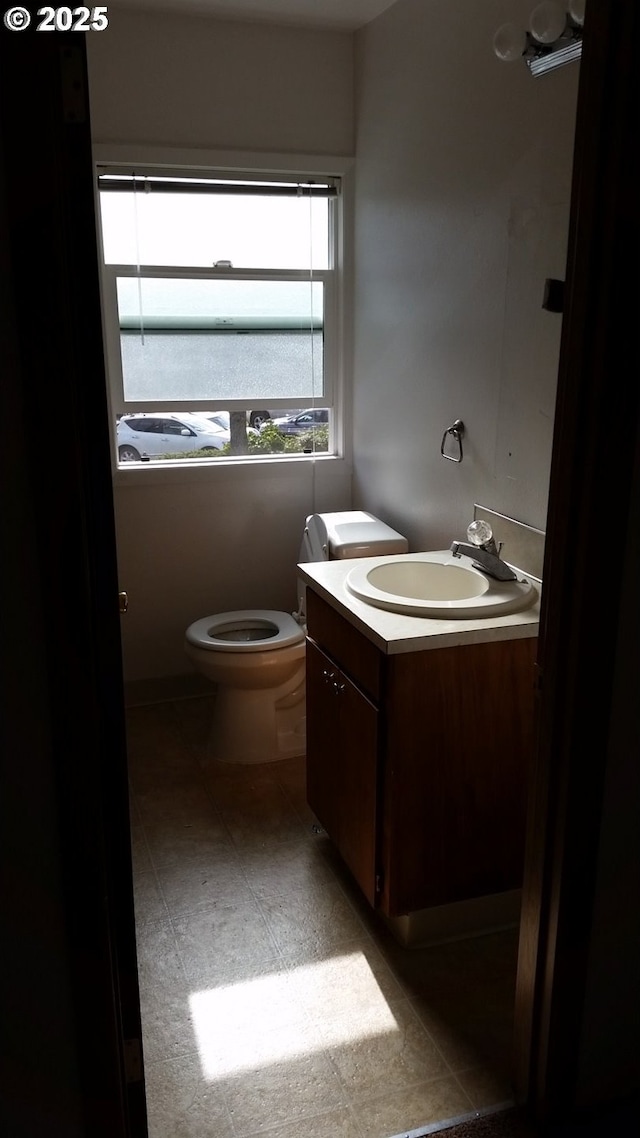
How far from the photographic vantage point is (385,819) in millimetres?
2219

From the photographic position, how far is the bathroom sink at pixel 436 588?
222 centimetres

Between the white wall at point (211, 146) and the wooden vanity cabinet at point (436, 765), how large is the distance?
1.42 meters

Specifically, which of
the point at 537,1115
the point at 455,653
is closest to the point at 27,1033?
the point at 537,1115

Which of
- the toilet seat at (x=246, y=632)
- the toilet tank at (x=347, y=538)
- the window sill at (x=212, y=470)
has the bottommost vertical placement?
the toilet seat at (x=246, y=632)

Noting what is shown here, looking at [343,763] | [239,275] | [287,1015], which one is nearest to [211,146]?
[239,275]

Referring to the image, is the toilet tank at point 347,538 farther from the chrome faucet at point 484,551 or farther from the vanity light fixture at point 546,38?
the vanity light fixture at point 546,38

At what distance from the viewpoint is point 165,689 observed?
150 inches

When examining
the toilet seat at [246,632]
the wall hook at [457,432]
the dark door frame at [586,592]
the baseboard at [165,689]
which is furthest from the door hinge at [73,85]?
the baseboard at [165,689]

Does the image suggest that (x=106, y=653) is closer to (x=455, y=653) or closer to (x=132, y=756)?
(x=455, y=653)

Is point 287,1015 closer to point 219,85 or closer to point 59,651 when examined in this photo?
point 59,651

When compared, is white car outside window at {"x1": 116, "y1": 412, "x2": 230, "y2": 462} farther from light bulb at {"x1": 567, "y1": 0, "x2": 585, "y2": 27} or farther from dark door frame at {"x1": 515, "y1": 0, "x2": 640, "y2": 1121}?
dark door frame at {"x1": 515, "y1": 0, "x2": 640, "y2": 1121}

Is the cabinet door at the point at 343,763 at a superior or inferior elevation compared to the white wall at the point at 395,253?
inferior

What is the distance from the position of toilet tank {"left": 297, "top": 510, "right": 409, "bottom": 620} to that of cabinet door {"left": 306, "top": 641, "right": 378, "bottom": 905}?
0.53m

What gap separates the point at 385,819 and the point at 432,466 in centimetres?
127
